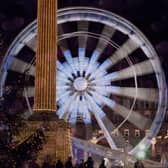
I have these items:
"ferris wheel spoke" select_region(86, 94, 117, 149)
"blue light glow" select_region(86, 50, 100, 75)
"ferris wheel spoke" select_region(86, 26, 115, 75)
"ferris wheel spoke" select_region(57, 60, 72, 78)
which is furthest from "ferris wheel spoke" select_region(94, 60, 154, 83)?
"ferris wheel spoke" select_region(57, 60, 72, 78)

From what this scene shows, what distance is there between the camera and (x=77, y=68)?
32.2m

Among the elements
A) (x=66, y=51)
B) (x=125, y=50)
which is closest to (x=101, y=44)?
(x=125, y=50)

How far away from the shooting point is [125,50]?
32.2m

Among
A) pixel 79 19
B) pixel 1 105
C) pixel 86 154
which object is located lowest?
pixel 86 154

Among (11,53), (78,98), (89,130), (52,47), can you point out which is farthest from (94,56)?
(52,47)

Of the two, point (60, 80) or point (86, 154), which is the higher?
point (60, 80)

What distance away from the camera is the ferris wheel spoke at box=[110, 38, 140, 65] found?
3175cm

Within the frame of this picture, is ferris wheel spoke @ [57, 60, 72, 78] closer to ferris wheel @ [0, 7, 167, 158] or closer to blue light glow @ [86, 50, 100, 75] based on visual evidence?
ferris wheel @ [0, 7, 167, 158]

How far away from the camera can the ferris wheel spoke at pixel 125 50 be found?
3175 cm

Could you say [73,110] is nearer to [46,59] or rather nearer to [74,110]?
[74,110]

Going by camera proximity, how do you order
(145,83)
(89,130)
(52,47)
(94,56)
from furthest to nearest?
1. (145,83)
2. (89,130)
3. (94,56)
4. (52,47)

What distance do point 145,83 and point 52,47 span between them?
80.7 ft

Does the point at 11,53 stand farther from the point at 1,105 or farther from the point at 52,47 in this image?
the point at 1,105

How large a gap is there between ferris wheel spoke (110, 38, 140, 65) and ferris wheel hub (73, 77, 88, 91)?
298 centimetres
